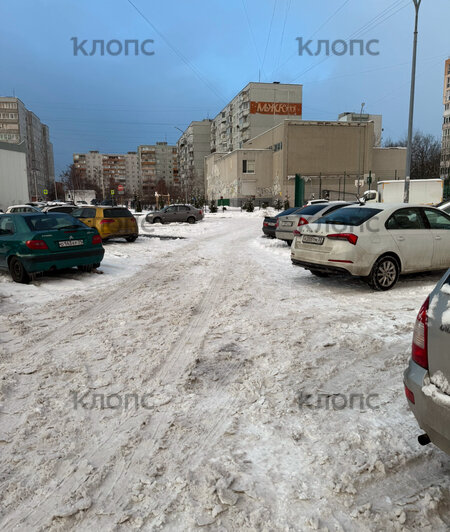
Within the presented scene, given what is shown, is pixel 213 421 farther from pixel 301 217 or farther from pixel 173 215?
pixel 173 215

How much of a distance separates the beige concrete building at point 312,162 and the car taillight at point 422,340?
5508 centimetres

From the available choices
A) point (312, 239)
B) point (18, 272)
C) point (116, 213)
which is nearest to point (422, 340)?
point (312, 239)

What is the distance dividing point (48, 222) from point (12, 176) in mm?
44089

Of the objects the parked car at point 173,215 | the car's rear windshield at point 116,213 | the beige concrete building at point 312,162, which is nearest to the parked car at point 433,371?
the car's rear windshield at point 116,213

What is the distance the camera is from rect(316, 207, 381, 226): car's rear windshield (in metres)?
7.33

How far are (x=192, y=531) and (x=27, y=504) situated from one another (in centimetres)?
101

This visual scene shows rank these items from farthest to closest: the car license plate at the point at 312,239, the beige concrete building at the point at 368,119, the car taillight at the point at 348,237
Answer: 1. the beige concrete building at the point at 368,119
2. the car license plate at the point at 312,239
3. the car taillight at the point at 348,237

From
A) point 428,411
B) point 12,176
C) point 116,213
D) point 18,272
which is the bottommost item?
point 18,272

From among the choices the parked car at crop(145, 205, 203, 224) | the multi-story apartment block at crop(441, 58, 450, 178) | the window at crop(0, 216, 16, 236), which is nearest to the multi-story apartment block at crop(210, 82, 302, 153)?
the multi-story apartment block at crop(441, 58, 450, 178)

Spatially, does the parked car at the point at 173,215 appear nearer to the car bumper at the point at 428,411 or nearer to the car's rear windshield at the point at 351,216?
the car's rear windshield at the point at 351,216

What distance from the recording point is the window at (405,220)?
7.37m

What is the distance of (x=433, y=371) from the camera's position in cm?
233

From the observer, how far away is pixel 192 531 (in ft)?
6.84

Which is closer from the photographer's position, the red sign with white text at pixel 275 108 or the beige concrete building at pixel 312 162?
the beige concrete building at pixel 312 162
